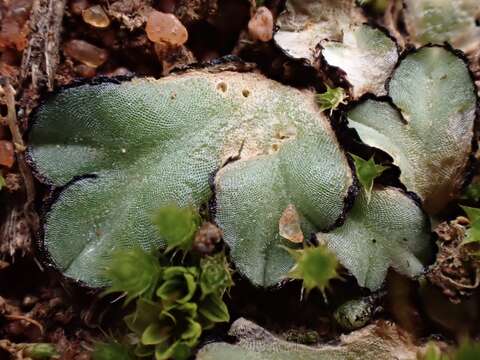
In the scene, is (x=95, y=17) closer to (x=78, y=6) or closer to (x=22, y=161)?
(x=78, y=6)

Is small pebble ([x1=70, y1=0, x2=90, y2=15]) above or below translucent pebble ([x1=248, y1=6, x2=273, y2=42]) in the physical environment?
below

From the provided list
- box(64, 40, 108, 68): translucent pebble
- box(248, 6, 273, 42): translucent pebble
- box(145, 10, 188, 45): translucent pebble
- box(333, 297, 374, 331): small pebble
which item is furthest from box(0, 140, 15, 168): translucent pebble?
box(333, 297, 374, 331): small pebble

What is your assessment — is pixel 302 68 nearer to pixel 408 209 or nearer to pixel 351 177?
pixel 351 177

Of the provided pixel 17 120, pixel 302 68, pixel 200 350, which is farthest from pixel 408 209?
pixel 17 120

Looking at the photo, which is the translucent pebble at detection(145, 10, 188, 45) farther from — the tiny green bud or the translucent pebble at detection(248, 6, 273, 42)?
the tiny green bud

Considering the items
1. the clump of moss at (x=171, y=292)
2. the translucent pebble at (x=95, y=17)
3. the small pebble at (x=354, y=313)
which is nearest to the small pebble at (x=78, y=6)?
the translucent pebble at (x=95, y=17)

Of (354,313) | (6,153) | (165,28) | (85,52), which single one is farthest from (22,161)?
(354,313)
